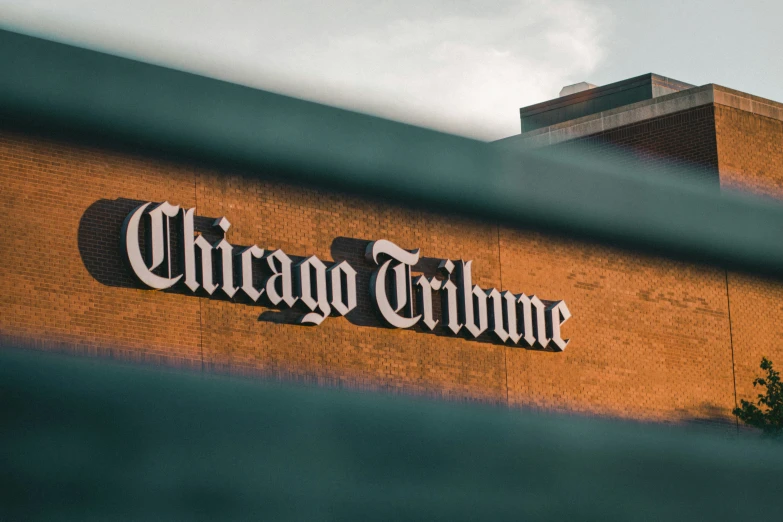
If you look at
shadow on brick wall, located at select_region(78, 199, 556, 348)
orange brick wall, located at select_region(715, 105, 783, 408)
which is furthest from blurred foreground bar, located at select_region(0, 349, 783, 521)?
orange brick wall, located at select_region(715, 105, 783, 408)

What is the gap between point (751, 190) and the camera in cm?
2653

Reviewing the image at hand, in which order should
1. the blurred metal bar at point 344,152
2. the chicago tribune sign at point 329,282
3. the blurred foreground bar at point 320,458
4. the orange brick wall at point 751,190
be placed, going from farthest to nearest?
the orange brick wall at point 751,190 < the chicago tribune sign at point 329,282 < the blurred metal bar at point 344,152 < the blurred foreground bar at point 320,458

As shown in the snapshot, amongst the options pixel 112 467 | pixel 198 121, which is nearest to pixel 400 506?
pixel 112 467

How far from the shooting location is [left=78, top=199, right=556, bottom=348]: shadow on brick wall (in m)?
17.0

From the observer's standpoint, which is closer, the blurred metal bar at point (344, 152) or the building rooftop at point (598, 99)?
the blurred metal bar at point (344, 152)

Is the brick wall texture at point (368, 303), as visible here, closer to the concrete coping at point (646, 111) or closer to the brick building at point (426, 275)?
the brick building at point (426, 275)

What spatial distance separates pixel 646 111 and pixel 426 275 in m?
8.59

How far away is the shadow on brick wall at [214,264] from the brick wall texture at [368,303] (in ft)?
0.09

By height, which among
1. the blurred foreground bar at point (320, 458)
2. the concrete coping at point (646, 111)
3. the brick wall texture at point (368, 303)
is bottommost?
the blurred foreground bar at point (320, 458)

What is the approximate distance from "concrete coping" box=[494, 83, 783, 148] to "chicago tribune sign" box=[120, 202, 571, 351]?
5579 millimetres

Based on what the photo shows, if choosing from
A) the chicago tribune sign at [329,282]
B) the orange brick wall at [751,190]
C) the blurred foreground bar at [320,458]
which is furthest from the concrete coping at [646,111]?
the blurred foreground bar at [320,458]

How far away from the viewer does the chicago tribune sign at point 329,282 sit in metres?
17.5

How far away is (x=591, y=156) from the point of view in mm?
27234

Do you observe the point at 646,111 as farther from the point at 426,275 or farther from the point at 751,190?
the point at 426,275
